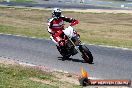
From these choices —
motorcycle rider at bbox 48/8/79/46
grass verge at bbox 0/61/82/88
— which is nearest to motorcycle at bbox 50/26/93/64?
motorcycle rider at bbox 48/8/79/46

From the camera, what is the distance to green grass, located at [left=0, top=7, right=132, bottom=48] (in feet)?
83.3

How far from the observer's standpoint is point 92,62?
→ 1394 centimetres

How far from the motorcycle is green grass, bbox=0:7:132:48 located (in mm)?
5887

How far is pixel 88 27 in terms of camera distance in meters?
36.1

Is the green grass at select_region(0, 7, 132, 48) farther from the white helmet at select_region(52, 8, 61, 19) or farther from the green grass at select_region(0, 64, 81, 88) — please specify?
the green grass at select_region(0, 64, 81, 88)

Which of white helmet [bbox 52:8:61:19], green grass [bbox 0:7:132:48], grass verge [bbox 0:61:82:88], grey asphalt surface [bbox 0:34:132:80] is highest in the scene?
white helmet [bbox 52:8:61:19]

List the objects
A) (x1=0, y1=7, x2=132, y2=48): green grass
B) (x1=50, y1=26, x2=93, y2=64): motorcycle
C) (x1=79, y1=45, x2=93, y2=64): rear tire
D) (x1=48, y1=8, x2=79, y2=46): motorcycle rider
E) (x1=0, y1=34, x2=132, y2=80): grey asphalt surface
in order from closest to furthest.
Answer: (x1=0, y1=34, x2=132, y2=80): grey asphalt surface < (x1=79, y1=45, x2=93, y2=64): rear tire < (x1=50, y1=26, x2=93, y2=64): motorcycle < (x1=48, y1=8, x2=79, y2=46): motorcycle rider < (x1=0, y1=7, x2=132, y2=48): green grass

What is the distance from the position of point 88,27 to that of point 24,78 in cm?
2643

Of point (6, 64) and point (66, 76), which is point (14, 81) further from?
point (6, 64)

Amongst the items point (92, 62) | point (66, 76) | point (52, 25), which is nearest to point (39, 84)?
point (66, 76)

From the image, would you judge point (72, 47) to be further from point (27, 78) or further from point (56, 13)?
point (27, 78)

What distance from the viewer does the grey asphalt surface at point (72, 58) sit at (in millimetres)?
12211

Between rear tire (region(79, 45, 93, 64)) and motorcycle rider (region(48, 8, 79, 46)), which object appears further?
motorcycle rider (region(48, 8, 79, 46))

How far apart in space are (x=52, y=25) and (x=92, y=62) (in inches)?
90.8
